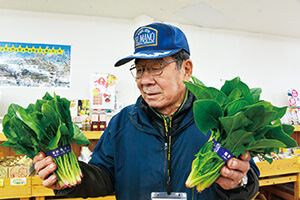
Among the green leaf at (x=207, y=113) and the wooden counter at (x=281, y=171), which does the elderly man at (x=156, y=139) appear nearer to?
the green leaf at (x=207, y=113)

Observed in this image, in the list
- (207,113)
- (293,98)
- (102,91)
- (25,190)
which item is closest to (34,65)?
(102,91)

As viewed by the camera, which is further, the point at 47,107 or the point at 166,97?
the point at 166,97

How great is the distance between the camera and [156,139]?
3.61ft

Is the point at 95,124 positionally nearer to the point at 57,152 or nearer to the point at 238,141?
the point at 57,152

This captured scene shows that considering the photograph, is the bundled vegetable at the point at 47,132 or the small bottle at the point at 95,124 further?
the small bottle at the point at 95,124

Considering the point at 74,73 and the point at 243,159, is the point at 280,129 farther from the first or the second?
the point at 74,73

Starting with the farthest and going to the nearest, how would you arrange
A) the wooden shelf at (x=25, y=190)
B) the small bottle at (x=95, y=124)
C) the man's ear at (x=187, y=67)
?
the small bottle at (x=95, y=124), the wooden shelf at (x=25, y=190), the man's ear at (x=187, y=67)

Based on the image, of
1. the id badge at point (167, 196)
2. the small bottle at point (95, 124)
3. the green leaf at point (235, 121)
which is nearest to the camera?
the green leaf at point (235, 121)

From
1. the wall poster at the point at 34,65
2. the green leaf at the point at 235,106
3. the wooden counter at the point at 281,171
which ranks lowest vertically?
the wooden counter at the point at 281,171

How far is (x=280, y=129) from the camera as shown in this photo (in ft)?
2.43

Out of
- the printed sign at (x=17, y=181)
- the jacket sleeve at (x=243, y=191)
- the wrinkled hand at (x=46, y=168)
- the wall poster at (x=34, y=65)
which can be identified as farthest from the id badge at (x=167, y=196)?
the wall poster at (x=34, y=65)

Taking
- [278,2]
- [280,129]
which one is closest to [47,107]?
[280,129]

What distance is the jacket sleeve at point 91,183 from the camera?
1007 mm

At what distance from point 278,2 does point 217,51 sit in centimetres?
114
